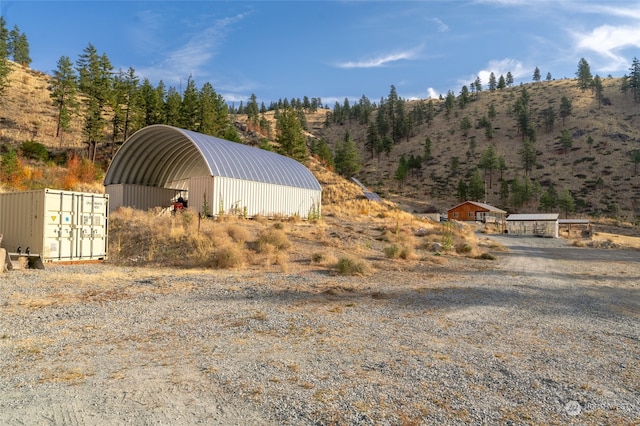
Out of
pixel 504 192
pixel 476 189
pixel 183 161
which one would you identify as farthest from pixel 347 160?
pixel 183 161

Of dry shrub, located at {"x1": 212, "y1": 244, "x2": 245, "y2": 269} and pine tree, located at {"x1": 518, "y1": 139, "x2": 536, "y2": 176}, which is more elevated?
pine tree, located at {"x1": 518, "y1": 139, "x2": 536, "y2": 176}

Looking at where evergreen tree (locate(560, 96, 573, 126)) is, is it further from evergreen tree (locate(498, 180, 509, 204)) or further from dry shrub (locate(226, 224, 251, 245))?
dry shrub (locate(226, 224, 251, 245))

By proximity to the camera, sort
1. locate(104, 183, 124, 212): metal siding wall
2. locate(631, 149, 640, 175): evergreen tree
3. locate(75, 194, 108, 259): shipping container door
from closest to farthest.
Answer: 1. locate(75, 194, 108, 259): shipping container door
2. locate(104, 183, 124, 212): metal siding wall
3. locate(631, 149, 640, 175): evergreen tree

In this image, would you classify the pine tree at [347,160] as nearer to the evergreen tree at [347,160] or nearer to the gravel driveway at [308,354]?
the evergreen tree at [347,160]

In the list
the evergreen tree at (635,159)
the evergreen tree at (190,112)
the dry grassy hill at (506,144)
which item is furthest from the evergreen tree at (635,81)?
the evergreen tree at (190,112)

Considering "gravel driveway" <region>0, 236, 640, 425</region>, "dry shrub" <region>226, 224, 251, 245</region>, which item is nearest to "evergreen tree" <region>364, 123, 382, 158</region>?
"dry shrub" <region>226, 224, 251, 245</region>

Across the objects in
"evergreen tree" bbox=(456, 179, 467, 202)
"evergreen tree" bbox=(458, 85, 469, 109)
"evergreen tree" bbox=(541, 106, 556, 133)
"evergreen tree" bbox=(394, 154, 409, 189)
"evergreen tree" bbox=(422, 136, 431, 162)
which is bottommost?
"evergreen tree" bbox=(456, 179, 467, 202)

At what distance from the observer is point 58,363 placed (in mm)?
6047

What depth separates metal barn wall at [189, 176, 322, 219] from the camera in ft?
96.0

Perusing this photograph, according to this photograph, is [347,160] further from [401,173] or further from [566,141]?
[566,141]

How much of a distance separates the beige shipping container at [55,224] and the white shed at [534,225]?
50.9 metres

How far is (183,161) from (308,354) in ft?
112

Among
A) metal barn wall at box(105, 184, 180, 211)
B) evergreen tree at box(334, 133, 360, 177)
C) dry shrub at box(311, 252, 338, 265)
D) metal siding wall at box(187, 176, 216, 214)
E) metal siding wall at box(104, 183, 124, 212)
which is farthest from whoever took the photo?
evergreen tree at box(334, 133, 360, 177)

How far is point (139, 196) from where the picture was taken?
114 ft
